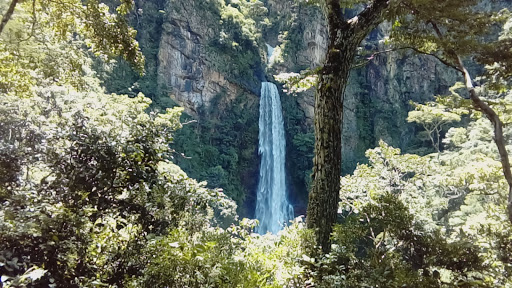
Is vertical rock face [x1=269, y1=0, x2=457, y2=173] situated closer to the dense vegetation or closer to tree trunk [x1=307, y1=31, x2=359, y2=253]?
tree trunk [x1=307, y1=31, x2=359, y2=253]

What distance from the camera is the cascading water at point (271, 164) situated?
62.2 ft

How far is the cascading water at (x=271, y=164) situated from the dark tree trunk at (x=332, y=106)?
51.9 feet

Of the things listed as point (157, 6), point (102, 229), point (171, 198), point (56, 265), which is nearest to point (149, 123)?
point (171, 198)

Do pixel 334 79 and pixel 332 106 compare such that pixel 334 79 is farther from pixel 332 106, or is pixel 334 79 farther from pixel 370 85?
pixel 370 85

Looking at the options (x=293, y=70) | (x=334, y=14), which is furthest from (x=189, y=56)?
(x=334, y=14)

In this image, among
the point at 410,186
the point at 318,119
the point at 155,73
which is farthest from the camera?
the point at 155,73

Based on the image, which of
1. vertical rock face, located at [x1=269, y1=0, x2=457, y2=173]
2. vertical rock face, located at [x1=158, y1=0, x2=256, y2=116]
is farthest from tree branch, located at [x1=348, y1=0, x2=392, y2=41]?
vertical rock face, located at [x1=269, y1=0, x2=457, y2=173]

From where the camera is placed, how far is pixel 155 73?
1889 centimetres

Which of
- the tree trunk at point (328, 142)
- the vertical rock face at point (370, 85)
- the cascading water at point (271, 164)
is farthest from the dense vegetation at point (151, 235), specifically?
the vertical rock face at point (370, 85)

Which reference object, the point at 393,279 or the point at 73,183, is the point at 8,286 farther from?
the point at 393,279

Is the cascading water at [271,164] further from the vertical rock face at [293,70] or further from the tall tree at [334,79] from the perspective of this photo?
the tall tree at [334,79]

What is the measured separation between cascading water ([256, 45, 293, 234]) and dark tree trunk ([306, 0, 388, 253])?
15.8 meters

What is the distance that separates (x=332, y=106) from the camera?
8.54 feet

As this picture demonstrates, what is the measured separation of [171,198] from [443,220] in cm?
1352
